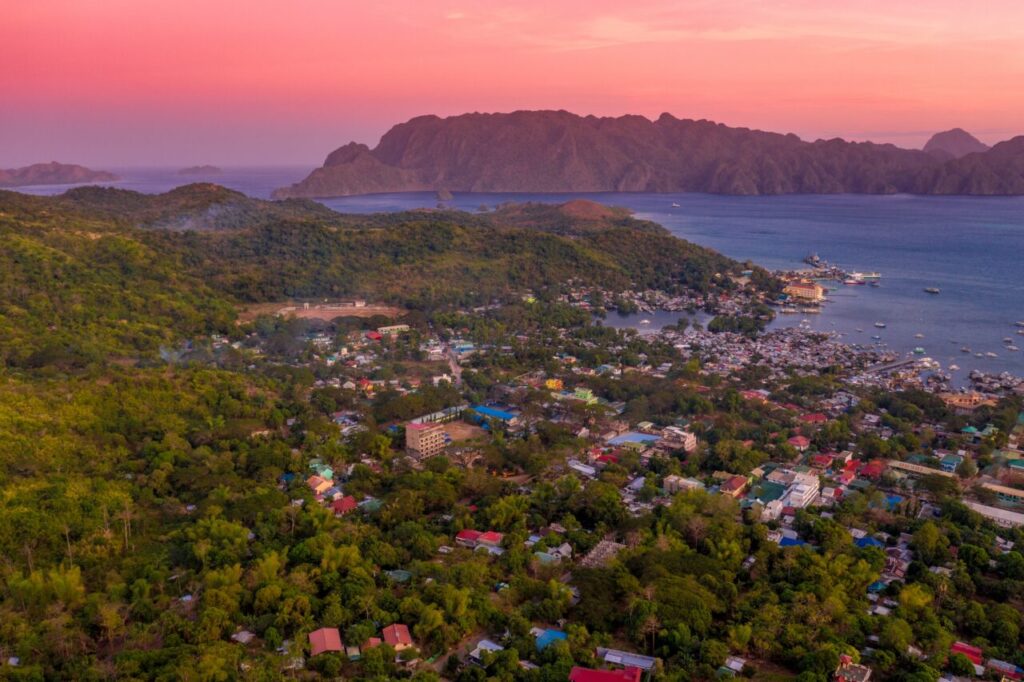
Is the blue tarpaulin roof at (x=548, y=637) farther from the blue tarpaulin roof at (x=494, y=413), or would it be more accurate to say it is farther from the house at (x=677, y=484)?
the blue tarpaulin roof at (x=494, y=413)

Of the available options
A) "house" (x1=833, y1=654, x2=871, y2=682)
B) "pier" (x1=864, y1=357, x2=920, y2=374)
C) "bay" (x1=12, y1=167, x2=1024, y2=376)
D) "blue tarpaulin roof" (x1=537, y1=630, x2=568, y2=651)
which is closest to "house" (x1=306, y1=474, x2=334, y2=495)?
"blue tarpaulin roof" (x1=537, y1=630, x2=568, y2=651)

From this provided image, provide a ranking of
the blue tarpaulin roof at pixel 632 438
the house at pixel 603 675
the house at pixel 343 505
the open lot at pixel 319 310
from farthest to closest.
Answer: the open lot at pixel 319 310 → the blue tarpaulin roof at pixel 632 438 → the house at pixel 343 505 → the house at pixel 603 675

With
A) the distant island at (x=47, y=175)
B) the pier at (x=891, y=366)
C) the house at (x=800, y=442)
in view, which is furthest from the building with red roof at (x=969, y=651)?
the distant island at (x=47, y=175)

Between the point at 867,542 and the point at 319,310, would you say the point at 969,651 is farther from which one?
the point at 319,310

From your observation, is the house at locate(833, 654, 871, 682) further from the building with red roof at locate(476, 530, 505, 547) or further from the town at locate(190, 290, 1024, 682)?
the building with red roof at locate(476, 530, 505, 547)

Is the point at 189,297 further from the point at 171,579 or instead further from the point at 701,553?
the point at 701,553

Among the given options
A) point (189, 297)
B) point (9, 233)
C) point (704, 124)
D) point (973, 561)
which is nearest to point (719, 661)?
point (973, 561)
